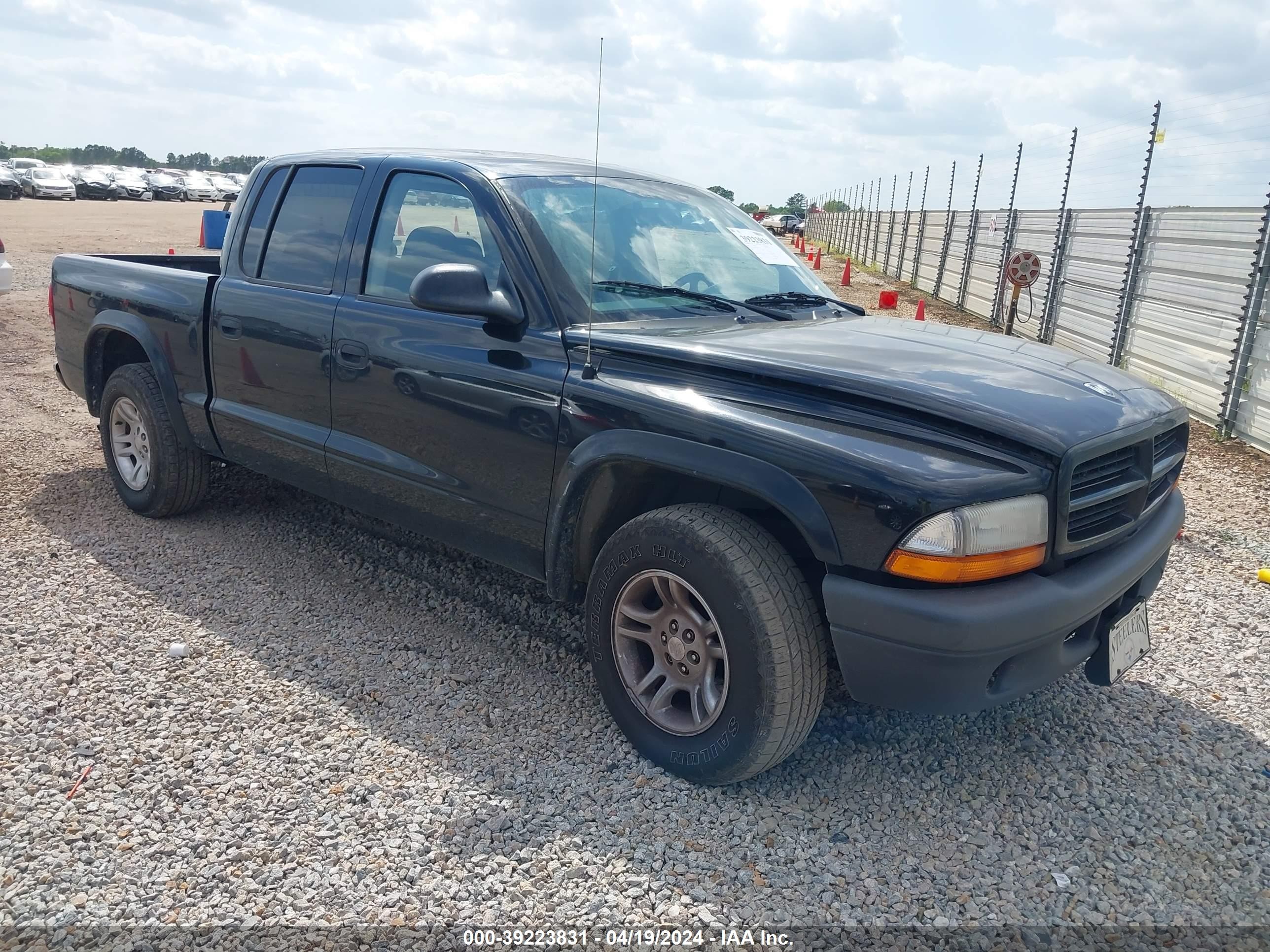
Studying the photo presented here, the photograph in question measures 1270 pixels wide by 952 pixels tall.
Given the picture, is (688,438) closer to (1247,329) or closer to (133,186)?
(1247,329)

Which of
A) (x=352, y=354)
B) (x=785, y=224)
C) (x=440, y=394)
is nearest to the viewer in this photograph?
(x=440, y=394)

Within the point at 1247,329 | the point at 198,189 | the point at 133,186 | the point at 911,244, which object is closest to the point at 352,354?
the point at 1247,329

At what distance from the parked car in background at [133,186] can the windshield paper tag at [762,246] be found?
55282 mm

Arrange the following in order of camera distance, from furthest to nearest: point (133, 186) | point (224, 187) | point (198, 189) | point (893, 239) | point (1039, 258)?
point (224, 187) → point (198, 189) → point (133, 186) → point (893, 239) → point (1039, 258)

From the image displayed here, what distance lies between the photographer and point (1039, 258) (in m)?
13.5

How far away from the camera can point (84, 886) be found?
240cm

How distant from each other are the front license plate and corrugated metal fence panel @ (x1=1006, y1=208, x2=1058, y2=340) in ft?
35.8

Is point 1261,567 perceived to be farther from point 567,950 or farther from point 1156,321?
point 1156,321

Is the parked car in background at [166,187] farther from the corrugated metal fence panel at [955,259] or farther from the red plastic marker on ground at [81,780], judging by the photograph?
the red plastic marker on ground at [81,780]

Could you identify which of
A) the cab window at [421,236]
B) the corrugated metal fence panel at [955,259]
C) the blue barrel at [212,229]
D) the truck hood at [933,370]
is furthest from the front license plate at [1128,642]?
the corrugated metal fence panel at [955,259]

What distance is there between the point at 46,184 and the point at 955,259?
142 feet

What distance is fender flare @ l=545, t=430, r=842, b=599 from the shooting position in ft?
8.09

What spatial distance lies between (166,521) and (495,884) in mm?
3345

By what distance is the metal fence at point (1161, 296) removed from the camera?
748 cm
